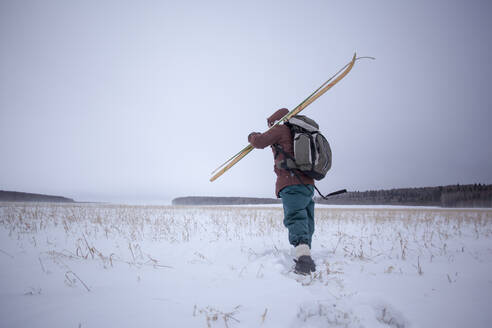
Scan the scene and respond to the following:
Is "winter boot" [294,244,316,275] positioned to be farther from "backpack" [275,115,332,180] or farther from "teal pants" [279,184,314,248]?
"backpack" [275,115,332,180]

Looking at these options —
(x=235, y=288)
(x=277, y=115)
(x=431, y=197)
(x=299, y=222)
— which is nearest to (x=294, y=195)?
(x=299, y=222)

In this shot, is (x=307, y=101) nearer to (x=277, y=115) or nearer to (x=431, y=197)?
(x=277, y=115)

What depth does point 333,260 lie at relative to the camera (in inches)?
115

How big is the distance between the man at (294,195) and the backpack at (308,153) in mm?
114

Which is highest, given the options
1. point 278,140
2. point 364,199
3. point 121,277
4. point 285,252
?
point 278,140

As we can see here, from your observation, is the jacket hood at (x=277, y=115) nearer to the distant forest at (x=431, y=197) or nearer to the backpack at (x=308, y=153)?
the backpack at (x=308, y=153)

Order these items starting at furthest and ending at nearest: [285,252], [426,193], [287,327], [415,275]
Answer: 1. [426,193]
2. [285,252]
3. [415,275]
4. [287,327]

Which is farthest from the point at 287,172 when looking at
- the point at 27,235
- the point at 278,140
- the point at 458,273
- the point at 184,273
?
the point at 27,235

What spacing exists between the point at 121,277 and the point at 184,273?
2.29ft

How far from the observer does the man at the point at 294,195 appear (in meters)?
2.44

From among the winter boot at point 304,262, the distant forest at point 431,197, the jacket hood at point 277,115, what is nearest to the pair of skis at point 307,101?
the jacket hood at point 277,115

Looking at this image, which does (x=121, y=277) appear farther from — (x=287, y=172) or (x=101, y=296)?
(x=287, y=172)

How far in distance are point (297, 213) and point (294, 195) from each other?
26 centimetres

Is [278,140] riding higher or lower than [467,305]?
higher
